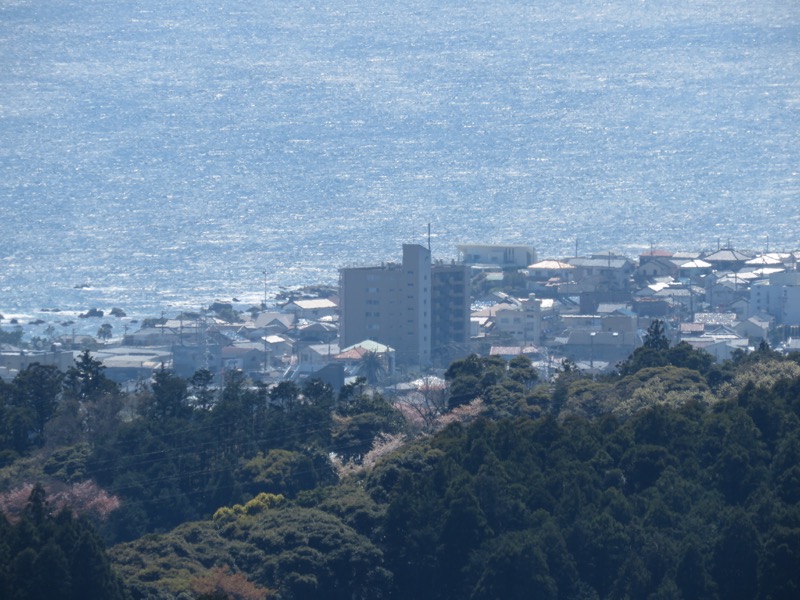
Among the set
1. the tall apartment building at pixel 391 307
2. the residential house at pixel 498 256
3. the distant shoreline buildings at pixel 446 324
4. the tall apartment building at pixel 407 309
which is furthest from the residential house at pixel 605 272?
the tall apartment building at pixel 391 307

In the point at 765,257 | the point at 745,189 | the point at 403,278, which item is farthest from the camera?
the point at 745,189

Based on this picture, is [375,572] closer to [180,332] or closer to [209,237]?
[180,332]

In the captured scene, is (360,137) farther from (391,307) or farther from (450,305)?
(391,307)

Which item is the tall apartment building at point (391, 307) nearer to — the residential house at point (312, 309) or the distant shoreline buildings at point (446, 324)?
the distant shoreline buildings at point (446, 324)

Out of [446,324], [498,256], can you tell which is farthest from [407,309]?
[498,256]

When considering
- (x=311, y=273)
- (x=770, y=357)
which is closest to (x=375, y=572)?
(x=770, y=357)

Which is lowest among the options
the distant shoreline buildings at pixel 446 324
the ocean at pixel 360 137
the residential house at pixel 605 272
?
the distant shoreline buildings at pixel 446 324
